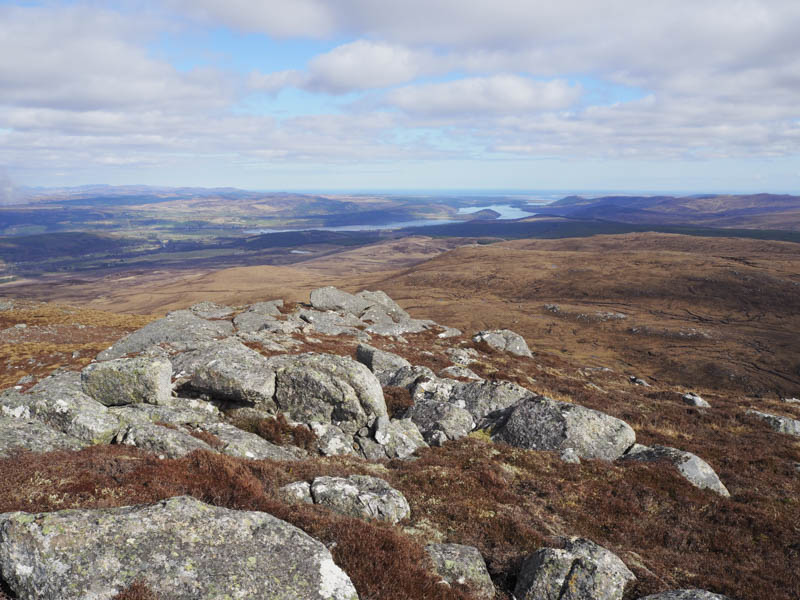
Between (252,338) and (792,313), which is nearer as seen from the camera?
(252,338)

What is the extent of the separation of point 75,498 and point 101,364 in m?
12.0

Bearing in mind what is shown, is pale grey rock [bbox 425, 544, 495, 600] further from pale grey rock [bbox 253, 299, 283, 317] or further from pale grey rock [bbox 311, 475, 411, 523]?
pale grey rock [bbox 253, 299, 283, 317]

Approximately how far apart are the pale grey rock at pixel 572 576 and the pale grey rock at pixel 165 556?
14.5ft

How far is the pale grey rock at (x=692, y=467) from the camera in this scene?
16906mm

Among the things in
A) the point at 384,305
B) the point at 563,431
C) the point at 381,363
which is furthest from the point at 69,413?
the point at 384,305

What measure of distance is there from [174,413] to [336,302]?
44.1 meters

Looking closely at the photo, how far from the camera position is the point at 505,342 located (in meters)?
53.1

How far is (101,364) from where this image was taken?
1895 cm

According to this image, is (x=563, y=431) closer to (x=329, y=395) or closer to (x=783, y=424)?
(x=329, y=395)

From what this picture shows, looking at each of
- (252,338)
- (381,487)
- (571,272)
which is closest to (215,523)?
(381,487)

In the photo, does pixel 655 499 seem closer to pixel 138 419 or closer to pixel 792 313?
pixel 138 419

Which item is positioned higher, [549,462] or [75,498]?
[75,498]

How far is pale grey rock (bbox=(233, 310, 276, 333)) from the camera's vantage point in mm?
44744

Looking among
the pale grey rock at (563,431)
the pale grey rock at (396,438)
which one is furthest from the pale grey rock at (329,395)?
the pale grey rock at (563,431)
